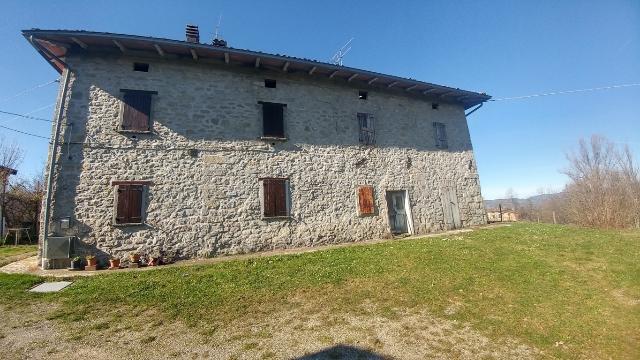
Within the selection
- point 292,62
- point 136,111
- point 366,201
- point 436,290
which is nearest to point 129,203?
point 136,111

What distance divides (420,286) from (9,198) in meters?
19.3

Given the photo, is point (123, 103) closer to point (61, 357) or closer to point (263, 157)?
point (263, 157)

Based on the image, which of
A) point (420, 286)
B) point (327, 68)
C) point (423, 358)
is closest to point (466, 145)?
point (327, 68)

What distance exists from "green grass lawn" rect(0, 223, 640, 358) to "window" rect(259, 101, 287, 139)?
461cm

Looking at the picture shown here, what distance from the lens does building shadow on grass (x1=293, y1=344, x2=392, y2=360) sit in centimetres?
353

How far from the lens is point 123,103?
9.19m

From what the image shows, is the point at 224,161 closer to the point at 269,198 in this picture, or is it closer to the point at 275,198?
the point at 269,198

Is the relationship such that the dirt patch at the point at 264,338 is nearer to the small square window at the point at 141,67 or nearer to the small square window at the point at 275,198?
the small square window at the point at 275,198

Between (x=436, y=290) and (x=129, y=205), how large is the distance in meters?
8.60

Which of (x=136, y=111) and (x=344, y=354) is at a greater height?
(x=136, y=111)

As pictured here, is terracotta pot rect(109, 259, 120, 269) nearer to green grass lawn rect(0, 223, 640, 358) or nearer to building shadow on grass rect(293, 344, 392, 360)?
green grass lawn rect(0, 223, 640, 358)

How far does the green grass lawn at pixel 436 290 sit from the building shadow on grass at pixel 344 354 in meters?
1.17

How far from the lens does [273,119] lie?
35.7ft

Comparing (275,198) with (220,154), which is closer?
(220,154)
